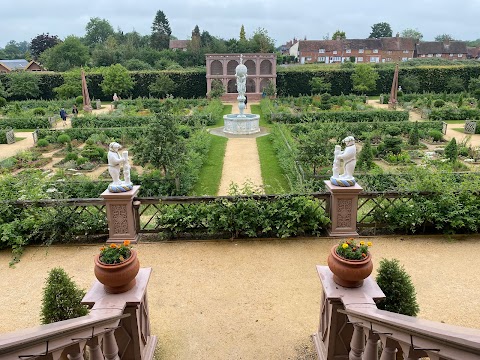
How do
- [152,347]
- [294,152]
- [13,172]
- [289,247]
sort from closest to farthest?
[152,347]
[289,247]
[294,152]
[13,172]

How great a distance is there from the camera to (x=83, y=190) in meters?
11.5

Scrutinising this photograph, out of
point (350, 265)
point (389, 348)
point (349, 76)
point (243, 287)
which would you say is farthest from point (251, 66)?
point (389, 348)

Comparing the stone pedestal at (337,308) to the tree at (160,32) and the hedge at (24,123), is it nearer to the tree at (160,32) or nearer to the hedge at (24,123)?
the hedge at (24,123)

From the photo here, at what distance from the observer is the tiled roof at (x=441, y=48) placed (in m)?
69.0

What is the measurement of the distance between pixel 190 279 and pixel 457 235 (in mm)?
5380

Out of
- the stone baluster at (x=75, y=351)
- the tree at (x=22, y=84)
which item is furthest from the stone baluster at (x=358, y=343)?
the tree at (x=22, y=84)

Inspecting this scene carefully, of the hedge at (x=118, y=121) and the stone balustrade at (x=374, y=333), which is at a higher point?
the stone balustrade at (x=374, y=333)

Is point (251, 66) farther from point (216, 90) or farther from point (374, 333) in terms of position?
point (374, 333)

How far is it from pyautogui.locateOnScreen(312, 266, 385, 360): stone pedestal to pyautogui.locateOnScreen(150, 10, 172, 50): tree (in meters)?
69.0

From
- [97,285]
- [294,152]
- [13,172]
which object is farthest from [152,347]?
[13,172]

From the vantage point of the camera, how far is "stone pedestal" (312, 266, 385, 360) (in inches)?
157

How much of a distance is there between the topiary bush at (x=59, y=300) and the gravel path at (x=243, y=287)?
1.26m

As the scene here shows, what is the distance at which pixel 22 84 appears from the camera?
37.7 meters

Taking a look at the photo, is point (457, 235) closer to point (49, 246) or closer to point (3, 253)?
point (49, 246)
